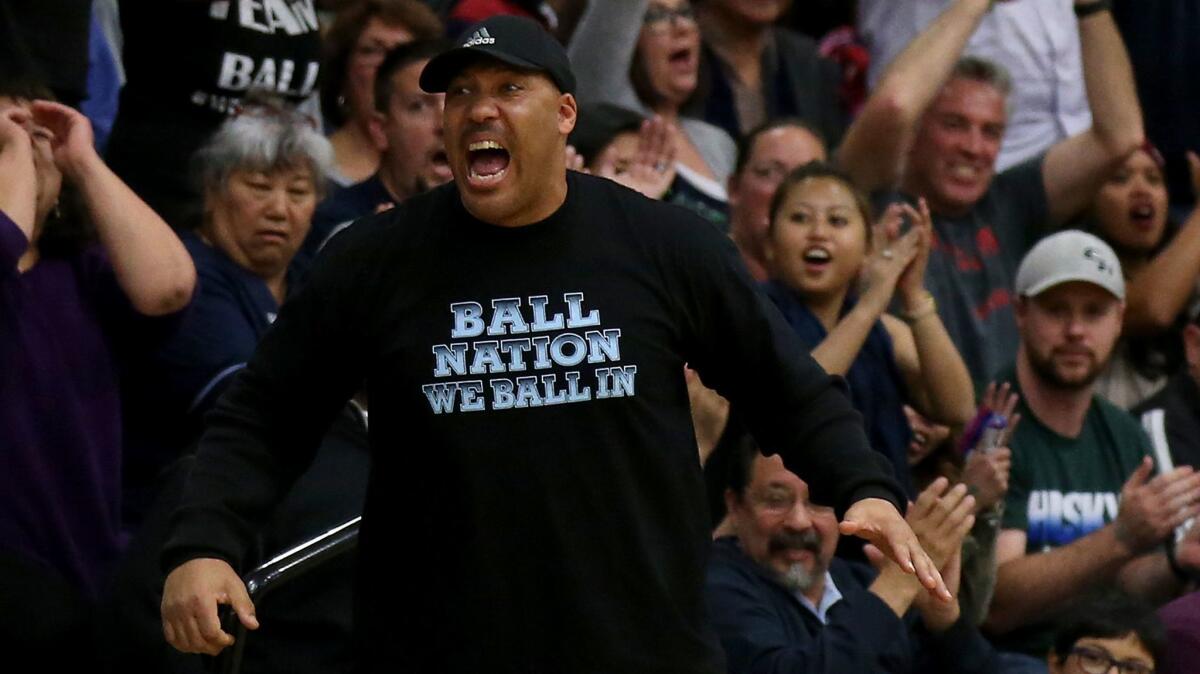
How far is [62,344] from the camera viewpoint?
5.02m

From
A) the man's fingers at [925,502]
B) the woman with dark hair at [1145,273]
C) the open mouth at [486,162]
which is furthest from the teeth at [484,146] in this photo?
the woman with dark hair at [1145,273]

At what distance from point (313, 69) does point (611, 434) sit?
315 cm

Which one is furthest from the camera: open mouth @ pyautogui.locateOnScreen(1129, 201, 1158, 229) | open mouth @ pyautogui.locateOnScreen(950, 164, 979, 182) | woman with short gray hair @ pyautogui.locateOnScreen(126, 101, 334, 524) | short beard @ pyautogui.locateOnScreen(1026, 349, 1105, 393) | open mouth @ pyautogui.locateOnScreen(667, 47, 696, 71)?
open mouth @ pyautogui.locateOnScreen(1129, 201, 1158, 229)

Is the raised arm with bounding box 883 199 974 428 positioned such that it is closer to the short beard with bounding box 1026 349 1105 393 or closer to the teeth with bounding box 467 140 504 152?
the short beard with bounding box 1026 349 1105 393

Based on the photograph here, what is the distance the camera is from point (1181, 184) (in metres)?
8.48

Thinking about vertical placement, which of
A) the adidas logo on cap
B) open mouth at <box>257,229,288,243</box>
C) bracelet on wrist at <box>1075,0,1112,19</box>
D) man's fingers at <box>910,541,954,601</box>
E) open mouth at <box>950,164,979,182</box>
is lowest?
man's fingers at <box>910,541,954,601</box>

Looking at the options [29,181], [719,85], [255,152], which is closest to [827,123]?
[719,85]

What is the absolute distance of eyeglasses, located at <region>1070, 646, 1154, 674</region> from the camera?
5.47 metres

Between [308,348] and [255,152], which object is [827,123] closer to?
[255,152]

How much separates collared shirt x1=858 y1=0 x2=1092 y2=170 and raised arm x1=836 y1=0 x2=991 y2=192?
116cm

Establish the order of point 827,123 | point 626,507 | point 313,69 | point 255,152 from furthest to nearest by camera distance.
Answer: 1. point 827,123
2. point 313,69
3. point 255,152
4. point 626,507

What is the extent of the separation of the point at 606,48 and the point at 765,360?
140 inches

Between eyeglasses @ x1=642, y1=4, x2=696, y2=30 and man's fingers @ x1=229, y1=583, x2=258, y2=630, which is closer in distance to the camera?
man's fingers @ x1=229, y1=583, x2=258, y2=630

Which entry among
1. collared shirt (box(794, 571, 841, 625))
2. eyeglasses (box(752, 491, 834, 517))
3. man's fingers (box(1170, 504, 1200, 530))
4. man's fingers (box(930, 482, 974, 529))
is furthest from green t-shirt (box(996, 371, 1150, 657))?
man's fingers (box(930, 482, 974, 529))
